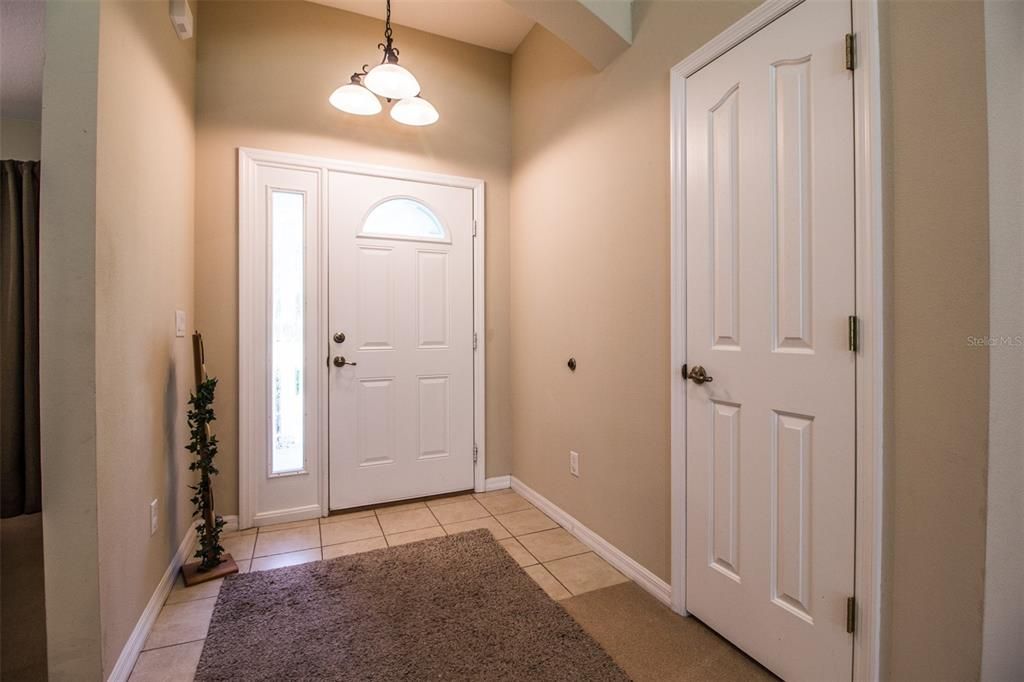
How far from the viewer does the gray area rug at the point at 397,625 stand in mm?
1506

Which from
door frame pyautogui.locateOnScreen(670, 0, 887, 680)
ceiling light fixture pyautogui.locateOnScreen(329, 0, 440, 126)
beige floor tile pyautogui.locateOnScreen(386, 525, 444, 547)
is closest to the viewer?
door frame pyautogui.locateOnScreen(670, 0, 887, 680)

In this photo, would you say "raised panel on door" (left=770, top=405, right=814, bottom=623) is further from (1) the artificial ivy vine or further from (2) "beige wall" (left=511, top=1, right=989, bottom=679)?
(1) the artificial ivy vine

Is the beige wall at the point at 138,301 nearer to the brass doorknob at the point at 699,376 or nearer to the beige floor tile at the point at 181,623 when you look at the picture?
the beige floor tile at the point at 181,623

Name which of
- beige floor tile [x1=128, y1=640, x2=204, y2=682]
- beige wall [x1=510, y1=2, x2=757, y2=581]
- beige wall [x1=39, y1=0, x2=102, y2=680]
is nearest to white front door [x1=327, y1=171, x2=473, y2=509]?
beige wall [x1=510, y1=2, x2=757, y2=581]

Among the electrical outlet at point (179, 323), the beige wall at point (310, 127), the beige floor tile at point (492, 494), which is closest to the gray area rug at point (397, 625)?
the beige floor tile at point (492, 494)

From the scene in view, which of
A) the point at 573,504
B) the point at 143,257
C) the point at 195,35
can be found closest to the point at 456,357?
the point at 573,504

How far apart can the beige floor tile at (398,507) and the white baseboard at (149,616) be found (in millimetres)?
976

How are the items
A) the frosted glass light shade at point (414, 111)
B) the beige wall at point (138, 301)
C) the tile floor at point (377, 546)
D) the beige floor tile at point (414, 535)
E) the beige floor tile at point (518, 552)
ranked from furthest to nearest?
Result: the frosted glass light shade at point (414, 111), the beige floor tile at point (414, 535), the beige floor tile at point (518, 552), the tile floor at point (377, 546), the beige wall at point (138, 301)

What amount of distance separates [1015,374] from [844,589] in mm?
694

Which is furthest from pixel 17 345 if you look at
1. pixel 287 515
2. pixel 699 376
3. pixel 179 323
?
pixel 699 376

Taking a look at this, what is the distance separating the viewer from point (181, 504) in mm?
2230

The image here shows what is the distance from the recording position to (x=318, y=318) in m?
2.77

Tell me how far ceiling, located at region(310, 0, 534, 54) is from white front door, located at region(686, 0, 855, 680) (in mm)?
1680

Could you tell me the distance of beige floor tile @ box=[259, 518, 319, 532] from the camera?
8.59ft
